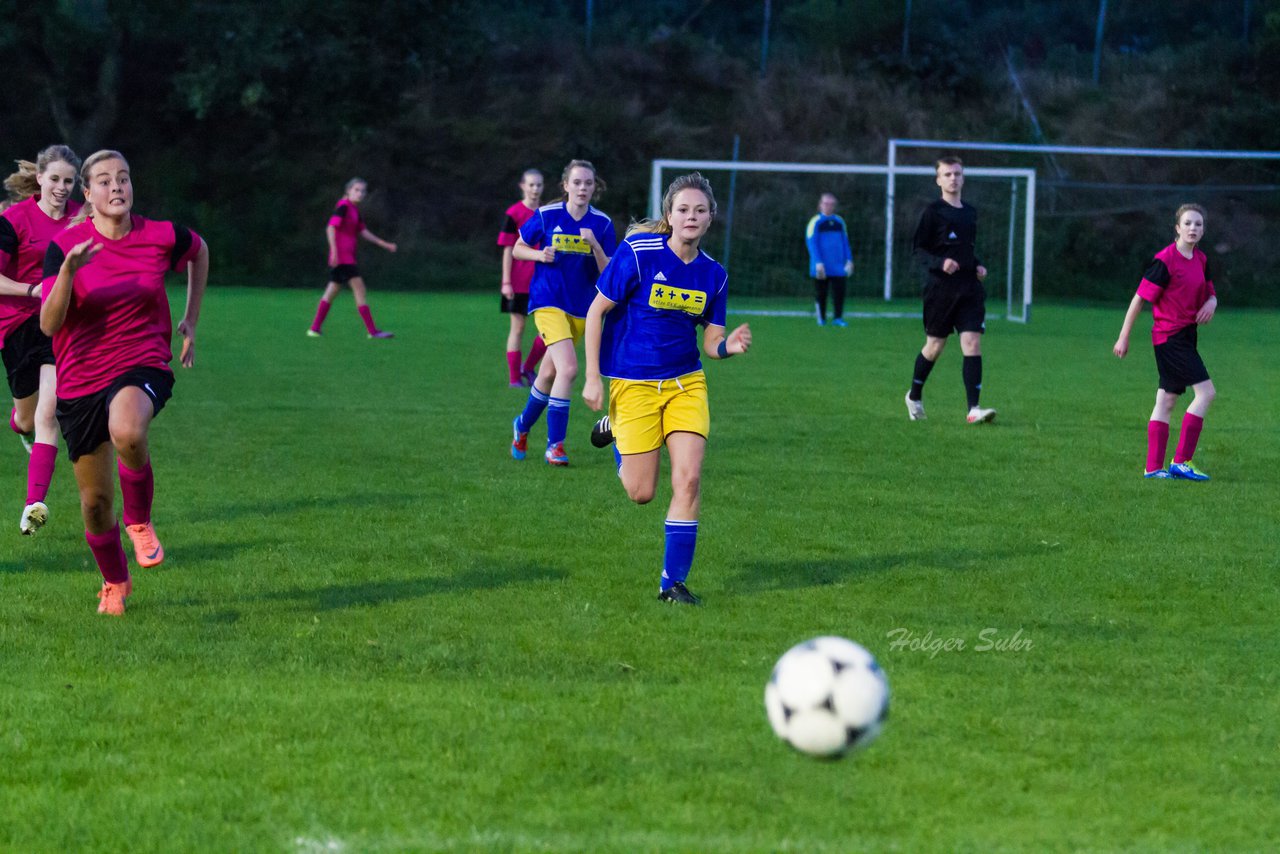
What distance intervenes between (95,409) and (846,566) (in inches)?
126

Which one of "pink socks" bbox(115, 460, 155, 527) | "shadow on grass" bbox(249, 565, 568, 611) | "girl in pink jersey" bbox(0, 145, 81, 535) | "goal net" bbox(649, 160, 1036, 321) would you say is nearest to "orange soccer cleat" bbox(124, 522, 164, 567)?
"pink socks" bbox(115, 460, 155, 527)

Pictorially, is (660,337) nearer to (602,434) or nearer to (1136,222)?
(602,434)

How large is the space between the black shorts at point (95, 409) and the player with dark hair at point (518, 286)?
7655mm

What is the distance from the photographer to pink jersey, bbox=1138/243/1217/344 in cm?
934

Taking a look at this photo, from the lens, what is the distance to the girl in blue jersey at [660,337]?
6512mm

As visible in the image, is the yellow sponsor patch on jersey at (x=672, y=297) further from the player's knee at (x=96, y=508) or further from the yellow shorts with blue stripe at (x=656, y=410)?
the player's knee at (x=96, y=508)

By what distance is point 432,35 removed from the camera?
35.1m

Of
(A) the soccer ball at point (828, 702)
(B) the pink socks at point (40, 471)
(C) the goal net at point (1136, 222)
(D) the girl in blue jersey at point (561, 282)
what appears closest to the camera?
(A) the soccer ball at point (828, 702)

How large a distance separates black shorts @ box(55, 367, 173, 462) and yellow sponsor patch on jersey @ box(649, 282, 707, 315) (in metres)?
1.99

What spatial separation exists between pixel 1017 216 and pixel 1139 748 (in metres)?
29.5

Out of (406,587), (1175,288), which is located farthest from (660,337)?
(1175,288)

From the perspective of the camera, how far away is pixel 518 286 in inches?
576

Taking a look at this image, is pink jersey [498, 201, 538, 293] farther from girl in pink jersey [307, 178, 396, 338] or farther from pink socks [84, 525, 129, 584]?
pink socks [84, 525, 129, 584]

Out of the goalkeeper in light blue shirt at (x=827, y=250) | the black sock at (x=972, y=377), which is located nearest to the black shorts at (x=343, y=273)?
the goalkeeper in light blue shirt at (x=827, y=250)
